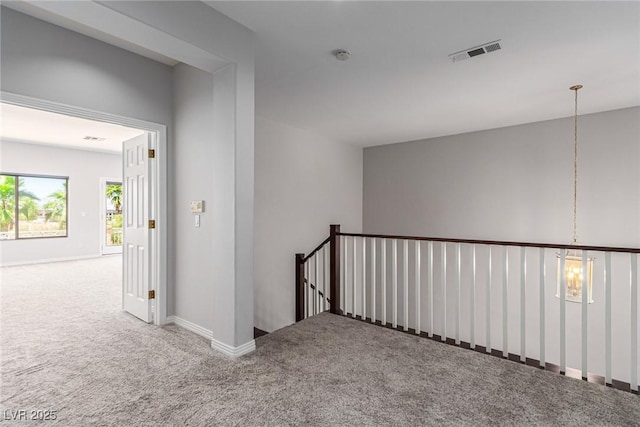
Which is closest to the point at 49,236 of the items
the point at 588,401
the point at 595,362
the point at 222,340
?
the point at 222,340

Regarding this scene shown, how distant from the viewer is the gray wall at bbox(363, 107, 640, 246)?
4164mm

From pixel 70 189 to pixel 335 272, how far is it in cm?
734

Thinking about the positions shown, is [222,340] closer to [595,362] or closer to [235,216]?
[235,216]

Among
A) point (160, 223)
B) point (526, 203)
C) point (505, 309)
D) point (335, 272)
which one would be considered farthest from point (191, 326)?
point (526, 203)

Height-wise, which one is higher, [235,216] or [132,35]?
[132,35]

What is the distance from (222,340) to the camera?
2.60m

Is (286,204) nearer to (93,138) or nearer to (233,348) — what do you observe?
(233,348)

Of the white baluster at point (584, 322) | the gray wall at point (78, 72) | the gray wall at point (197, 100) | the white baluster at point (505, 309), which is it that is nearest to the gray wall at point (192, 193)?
the gray wall at point (197, 100)

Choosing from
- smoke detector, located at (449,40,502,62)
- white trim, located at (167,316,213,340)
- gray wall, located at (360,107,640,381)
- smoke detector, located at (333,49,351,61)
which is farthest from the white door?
gray wall, located at (360,107,640,381)

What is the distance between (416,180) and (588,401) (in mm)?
4252

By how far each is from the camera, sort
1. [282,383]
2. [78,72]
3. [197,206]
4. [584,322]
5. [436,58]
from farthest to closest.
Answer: [197,206] → [436,58] → [78,72] → [584,322] → [282,383]

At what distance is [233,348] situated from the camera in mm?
2506

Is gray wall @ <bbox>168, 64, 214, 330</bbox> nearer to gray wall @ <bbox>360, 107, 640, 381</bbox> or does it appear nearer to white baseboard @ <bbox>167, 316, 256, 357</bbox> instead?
white baseboard @ <bbox>167, 316, 256, 357</bbox>

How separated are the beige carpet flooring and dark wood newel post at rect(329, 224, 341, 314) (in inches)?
21.9
